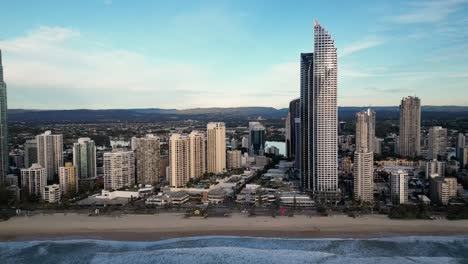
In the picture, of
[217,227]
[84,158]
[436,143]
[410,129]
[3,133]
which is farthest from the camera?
[410,129]

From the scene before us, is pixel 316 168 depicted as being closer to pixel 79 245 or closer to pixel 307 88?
pixel 307 88

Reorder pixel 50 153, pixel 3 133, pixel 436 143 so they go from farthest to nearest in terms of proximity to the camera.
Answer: pixel 436 143 → pixel 50 153 → pixel 3 133

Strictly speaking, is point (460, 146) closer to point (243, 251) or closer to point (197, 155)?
point (197, 155)

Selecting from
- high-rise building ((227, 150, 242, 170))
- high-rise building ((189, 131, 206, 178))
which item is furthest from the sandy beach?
high-rise building ((227, 150, 242, 170))

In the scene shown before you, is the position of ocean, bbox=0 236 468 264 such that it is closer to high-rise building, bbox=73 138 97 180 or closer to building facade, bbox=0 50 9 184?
building facade, bbox=0 50 9 184

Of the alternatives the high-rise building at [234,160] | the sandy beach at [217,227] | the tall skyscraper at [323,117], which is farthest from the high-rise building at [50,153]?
the tall skyscraper at [323,117]

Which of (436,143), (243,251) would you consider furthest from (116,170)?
(436,143)
